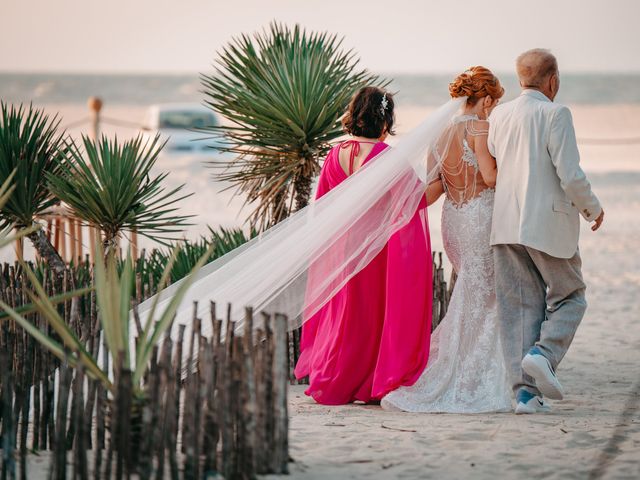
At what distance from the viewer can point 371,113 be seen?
541 centimetres

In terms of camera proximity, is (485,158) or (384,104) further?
(384,104)

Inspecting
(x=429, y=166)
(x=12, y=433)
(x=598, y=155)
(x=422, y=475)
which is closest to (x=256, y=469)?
(x=422, y=475)

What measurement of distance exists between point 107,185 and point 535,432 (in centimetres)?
311

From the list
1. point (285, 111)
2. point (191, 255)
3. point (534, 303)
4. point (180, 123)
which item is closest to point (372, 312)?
point (534, 303)

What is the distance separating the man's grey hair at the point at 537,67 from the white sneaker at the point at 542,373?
1.31m

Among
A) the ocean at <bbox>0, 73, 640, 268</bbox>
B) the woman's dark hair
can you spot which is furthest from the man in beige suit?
the ocean at <bbox>0, 73, 640, 268</bbox>

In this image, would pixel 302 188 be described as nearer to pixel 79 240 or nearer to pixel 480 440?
pixel 79 240

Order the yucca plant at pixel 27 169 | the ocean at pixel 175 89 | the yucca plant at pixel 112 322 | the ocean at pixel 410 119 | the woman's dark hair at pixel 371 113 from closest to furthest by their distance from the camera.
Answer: the yucca plant at pixel 112 322, the woman's dark hair at pixel 371 113, the yucca plant at pixel 27 169, the ocean at pixel 410 119, the ocean at pixel 175 89

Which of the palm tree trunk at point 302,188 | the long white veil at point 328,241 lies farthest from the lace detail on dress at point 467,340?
the palm tree trunk at point 302,188

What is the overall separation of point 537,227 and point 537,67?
30.8 inches

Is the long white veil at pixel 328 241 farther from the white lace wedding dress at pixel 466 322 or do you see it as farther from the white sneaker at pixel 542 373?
the white sneaker at pixel 542 373

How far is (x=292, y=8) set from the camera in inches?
2687

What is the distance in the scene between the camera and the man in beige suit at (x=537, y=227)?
4.87 m

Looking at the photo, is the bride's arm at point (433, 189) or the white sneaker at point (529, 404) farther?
the bride's arm at point (433, 189)
